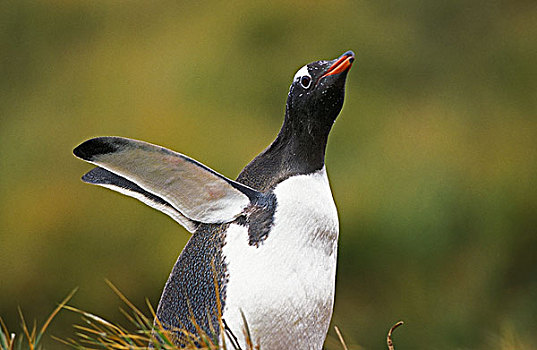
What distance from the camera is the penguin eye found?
60 cm

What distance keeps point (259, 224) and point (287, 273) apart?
4cm

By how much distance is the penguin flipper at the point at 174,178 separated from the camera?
556mm

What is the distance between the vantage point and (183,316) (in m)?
0.60

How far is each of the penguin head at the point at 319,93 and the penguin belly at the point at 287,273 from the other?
5 centimetres

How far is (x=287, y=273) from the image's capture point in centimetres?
57

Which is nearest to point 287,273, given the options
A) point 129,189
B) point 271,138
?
point 129,189

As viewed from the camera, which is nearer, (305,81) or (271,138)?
(305,81)

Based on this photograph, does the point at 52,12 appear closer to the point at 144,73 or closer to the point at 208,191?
the point at 144,73

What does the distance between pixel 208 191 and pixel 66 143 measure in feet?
4.98

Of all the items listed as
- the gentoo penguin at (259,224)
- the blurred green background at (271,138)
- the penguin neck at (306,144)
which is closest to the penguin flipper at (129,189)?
the gentoo penguin at (259,224)

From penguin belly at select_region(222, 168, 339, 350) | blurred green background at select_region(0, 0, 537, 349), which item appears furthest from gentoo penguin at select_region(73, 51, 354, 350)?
blurred green background at select_region(0, 0, 537, 349)

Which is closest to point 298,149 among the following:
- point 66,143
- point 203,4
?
point 66,143

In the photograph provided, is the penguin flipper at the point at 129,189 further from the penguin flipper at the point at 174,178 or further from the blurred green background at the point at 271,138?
the blurred green background at the point at 271,138

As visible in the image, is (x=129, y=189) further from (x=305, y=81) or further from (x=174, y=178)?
(x=305, y=81)
